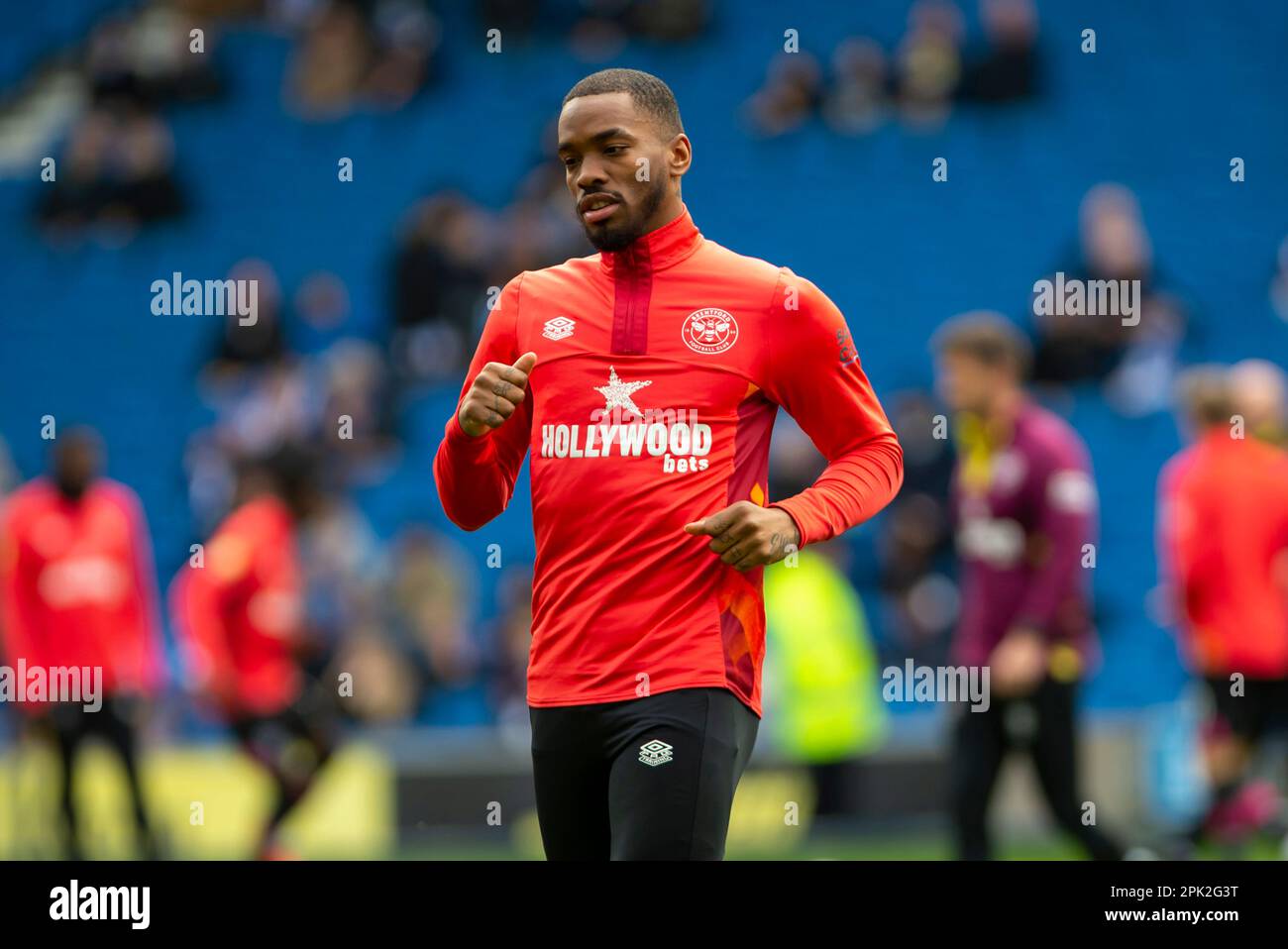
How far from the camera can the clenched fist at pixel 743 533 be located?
3.90m

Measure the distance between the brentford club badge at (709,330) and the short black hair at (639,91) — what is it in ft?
1.29

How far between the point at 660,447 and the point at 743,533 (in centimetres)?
36

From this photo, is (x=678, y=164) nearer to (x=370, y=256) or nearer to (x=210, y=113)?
(x=370, y=256)

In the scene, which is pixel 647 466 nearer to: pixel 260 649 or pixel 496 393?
pixel 496 393

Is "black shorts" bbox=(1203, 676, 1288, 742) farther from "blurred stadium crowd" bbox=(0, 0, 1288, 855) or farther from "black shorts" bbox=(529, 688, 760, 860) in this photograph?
"black shorts" bbox=(529, 688, 760, 860)

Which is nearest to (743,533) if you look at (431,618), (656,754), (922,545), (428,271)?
(656,754)

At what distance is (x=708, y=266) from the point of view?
4.38 m

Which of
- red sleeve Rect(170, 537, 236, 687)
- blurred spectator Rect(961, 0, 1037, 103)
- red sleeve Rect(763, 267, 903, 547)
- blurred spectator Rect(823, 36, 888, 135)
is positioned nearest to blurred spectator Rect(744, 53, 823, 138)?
blurred spectator Rect(823, 36, 888, 135)

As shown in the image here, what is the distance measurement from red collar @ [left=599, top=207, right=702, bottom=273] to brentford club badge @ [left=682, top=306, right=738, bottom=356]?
0.15 m

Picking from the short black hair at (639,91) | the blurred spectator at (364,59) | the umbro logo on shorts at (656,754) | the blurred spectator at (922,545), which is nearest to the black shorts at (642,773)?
the umbro logo on shorts at (656,754)

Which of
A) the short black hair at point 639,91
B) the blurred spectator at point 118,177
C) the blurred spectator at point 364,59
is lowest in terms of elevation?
the short black hair at point 639,91

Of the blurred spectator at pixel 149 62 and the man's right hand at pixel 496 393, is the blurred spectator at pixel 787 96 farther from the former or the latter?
the man's right hand at pixel 496 393

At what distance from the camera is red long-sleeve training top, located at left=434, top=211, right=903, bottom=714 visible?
163 inches

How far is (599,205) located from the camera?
423cm
